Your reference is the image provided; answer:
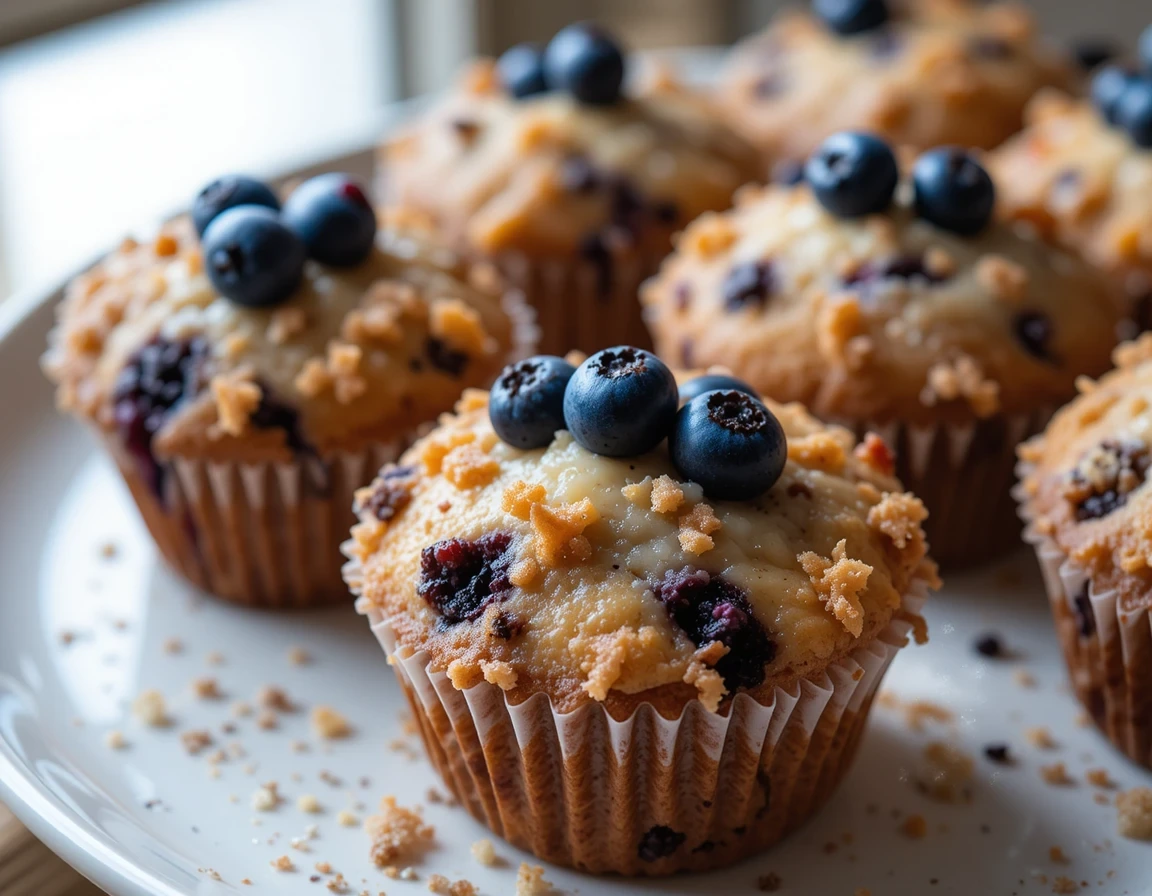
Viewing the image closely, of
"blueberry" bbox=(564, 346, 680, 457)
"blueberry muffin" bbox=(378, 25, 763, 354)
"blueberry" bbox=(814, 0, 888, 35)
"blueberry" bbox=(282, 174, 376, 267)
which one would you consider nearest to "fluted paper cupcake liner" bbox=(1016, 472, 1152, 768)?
"blueberry" bbox=(564, 346, 680, 457)

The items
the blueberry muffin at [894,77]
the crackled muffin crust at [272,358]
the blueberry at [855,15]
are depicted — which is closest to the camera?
the crackled muffin crust at [272,358]

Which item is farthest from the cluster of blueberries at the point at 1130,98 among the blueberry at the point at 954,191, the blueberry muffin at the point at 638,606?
the blueberry muffin at the point at 638,606

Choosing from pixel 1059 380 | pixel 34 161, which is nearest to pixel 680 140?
pixel 1059 380

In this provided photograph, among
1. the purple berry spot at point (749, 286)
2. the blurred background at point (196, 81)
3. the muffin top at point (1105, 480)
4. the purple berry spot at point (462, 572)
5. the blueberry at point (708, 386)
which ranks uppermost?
the blueberry at point (708, 386)

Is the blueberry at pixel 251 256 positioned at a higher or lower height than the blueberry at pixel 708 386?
higher

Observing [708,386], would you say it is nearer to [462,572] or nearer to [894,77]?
[462,572]

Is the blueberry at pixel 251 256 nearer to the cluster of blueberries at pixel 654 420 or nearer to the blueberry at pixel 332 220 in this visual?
the blueberry at pixel 332 220

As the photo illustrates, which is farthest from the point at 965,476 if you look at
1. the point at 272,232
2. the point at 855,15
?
the point at 855,15
